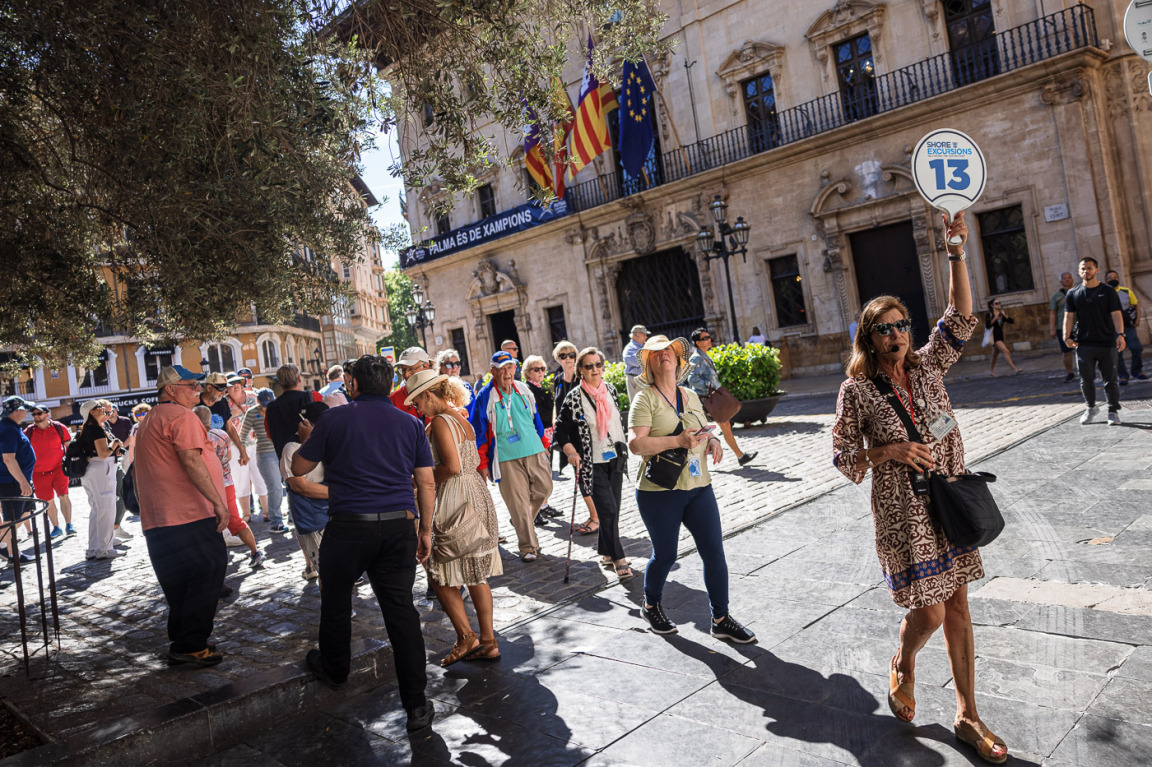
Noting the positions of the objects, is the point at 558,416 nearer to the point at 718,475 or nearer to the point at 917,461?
the point at 718,475

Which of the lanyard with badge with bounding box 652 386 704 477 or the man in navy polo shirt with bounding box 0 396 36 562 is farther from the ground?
the man in navy polo shirt with bounding box 0 396 36 562

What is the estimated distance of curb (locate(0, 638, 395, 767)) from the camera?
3578 millimetres

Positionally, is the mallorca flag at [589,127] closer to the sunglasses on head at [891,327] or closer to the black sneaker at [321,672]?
the black sneaker at [321,672]

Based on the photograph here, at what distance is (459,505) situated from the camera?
4.70 m

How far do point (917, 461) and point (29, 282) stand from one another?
8.70 meters

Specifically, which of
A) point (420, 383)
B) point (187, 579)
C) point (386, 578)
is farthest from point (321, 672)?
point (420, 383)

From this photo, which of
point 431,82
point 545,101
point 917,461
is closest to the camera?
point 917,461

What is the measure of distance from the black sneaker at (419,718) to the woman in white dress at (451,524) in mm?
726

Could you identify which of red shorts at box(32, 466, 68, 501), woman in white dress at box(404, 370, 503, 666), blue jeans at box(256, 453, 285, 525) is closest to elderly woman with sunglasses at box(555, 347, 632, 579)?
woman in white dress at box(404, 370, 503, 666)

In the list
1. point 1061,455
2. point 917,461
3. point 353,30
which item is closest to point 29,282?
point 353,30

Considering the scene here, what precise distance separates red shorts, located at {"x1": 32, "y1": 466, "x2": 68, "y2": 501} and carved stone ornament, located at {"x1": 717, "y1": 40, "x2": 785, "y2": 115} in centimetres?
1889

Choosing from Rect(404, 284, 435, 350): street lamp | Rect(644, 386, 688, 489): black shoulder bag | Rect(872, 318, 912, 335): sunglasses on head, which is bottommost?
Rect(644, 386, 688, 489): black shoulder bag

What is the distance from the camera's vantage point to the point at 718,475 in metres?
9.51

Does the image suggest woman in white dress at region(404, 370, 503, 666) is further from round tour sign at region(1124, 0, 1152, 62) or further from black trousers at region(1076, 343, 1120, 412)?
black trousers at region(1076, 343, 1120, 412)
